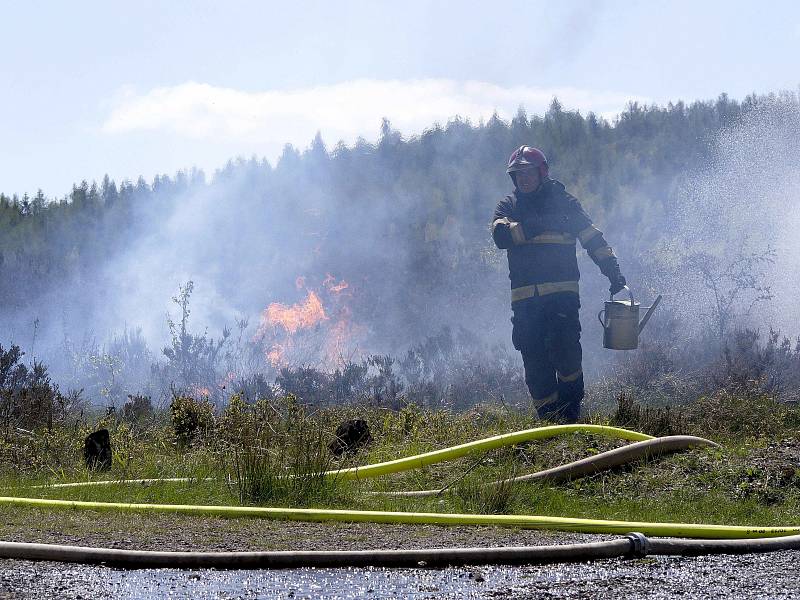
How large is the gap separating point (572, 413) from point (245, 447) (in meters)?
4.05

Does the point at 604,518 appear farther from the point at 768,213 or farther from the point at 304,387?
the point at 768,213

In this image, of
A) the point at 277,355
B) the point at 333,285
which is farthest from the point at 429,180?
the point at 277,355

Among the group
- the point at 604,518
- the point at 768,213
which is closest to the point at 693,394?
the point at 604,518

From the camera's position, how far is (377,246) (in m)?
34.4

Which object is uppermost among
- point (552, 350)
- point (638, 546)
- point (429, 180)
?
point (429, 180)

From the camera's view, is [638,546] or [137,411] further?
[137,411]

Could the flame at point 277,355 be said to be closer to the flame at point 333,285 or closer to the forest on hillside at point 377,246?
the forest on hillside at point 377,246

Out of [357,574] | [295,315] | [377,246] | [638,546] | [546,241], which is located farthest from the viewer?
[377,246]

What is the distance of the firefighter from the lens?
30.6ft

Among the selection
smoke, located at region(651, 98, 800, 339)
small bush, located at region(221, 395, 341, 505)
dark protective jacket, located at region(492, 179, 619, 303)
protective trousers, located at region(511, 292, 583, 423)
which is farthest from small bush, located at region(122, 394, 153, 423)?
smoke, located at region(651, 98, 800, 339)

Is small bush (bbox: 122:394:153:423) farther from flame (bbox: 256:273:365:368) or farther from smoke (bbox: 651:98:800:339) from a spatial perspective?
smoke (bbox: 651:98:800:339)

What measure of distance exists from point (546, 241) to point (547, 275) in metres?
0.29

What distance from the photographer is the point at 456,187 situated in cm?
3769

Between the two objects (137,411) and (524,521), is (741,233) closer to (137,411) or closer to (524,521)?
(137,411)
